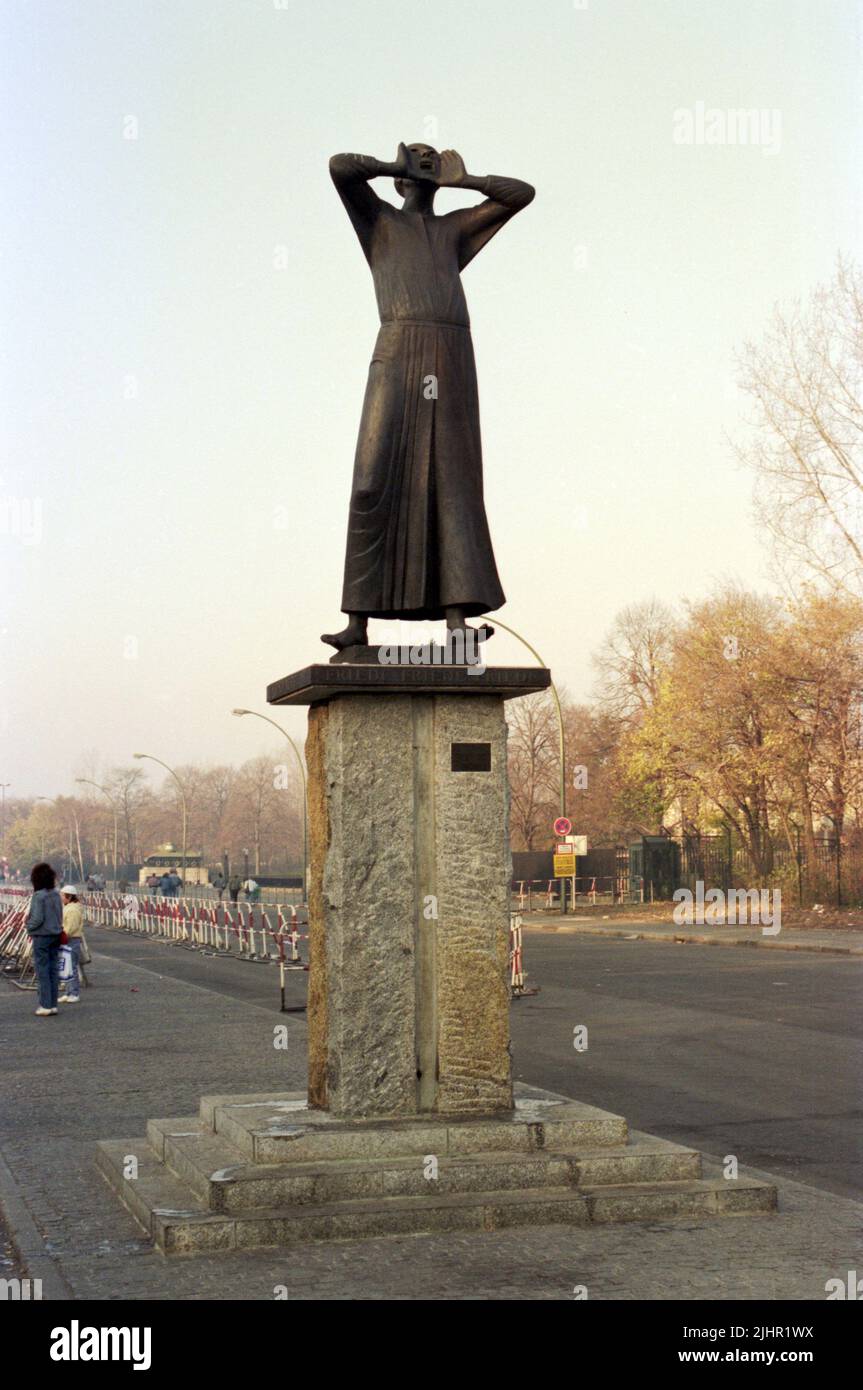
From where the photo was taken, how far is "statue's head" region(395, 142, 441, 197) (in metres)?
8.39

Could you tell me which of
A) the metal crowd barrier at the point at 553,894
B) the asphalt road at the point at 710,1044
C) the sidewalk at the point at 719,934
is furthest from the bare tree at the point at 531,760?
the asphalt road at the point at 710,1044

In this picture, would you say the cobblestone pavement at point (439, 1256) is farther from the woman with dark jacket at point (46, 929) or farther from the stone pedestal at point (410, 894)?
the woman with dark jacket at point (46, 929)

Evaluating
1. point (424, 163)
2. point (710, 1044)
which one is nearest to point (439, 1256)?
point (424, 163)

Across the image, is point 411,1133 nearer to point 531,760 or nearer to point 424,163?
point 424,163

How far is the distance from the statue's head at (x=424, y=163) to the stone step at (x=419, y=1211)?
17.2 feet

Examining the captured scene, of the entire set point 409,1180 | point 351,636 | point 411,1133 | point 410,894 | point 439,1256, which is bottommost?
point 439,1256

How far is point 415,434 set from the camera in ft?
27.0

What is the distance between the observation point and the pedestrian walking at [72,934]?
1953 centimetres

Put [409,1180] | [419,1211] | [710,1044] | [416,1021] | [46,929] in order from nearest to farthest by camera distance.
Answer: [419,1211], [409,1180], [416,1021], [710,1044], [46,929]

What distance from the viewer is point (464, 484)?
8258 mm

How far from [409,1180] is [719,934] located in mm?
26868
